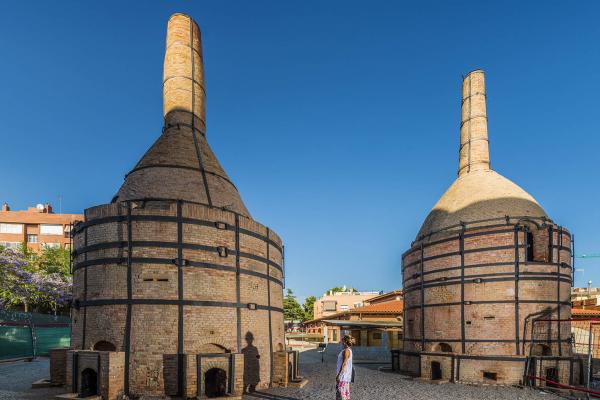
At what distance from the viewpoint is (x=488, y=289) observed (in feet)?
54.9

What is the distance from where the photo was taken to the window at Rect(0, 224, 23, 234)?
5372cm

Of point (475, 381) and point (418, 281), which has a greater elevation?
point (418, 281)

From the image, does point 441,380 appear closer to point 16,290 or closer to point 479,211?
point 479,211

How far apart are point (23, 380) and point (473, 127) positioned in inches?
891

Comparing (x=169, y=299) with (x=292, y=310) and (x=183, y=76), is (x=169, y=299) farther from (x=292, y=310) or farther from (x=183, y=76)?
(x=292, y=310)

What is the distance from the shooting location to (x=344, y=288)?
91500 millimetres

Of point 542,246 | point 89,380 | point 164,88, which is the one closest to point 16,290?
point 164,88

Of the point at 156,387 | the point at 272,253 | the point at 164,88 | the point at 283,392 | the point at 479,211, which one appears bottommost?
the point at 283,392

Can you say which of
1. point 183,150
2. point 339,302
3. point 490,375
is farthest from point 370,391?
point 339,302

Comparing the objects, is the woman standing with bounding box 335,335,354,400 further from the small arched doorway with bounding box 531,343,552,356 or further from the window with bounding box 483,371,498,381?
the small arched doorway with bounding box 531,343,552,356

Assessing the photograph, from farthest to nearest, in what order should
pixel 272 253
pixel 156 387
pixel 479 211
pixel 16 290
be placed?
→ pixel 16 290 → pixel 479 211 → pixel 272 253 → pixel 156 387

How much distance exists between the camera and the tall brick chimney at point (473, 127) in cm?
2205

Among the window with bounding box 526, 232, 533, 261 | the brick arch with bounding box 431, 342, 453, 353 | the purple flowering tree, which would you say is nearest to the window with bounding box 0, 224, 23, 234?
the purple flowering tree

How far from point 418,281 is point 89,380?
537 inches
